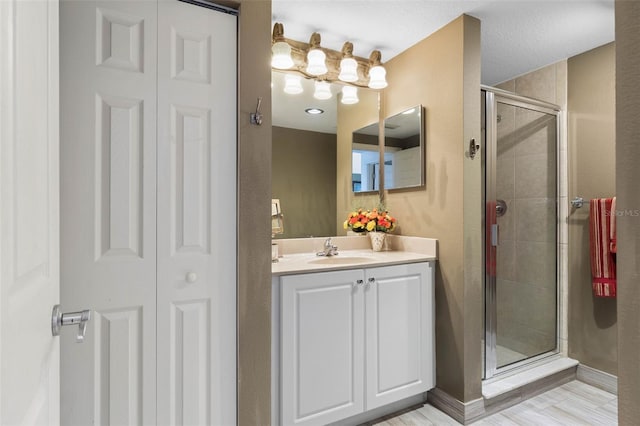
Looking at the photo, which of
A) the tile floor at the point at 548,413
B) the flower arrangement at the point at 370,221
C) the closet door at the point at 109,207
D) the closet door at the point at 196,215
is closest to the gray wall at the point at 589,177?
the tile floor at the point at 548,413

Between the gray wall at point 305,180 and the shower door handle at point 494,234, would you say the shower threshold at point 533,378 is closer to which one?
the shower door handle at point 494,234

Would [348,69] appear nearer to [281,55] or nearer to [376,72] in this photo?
[376,72]

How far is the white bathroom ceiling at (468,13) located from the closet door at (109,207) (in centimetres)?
102

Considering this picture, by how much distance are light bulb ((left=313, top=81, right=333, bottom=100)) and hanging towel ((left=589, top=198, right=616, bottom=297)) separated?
79.2 inches

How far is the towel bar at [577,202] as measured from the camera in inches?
95.1

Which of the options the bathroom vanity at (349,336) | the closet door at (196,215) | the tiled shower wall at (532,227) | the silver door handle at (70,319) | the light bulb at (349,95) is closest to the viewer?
the silver door handle at (70,319)

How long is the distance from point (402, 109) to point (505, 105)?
2.25 ft

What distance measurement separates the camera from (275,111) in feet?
7.41

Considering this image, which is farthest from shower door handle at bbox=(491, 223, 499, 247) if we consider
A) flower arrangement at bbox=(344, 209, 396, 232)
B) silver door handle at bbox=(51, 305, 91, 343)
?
silver door handle at bbox=(51, 305, 91, 343)

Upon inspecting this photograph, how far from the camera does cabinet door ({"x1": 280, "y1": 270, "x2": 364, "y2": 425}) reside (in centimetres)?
160

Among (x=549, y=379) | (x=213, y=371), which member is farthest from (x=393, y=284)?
(x=549, y=379)

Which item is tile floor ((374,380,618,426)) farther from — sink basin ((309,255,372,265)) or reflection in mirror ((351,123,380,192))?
reflection in mirror ((351,123,380,192))
